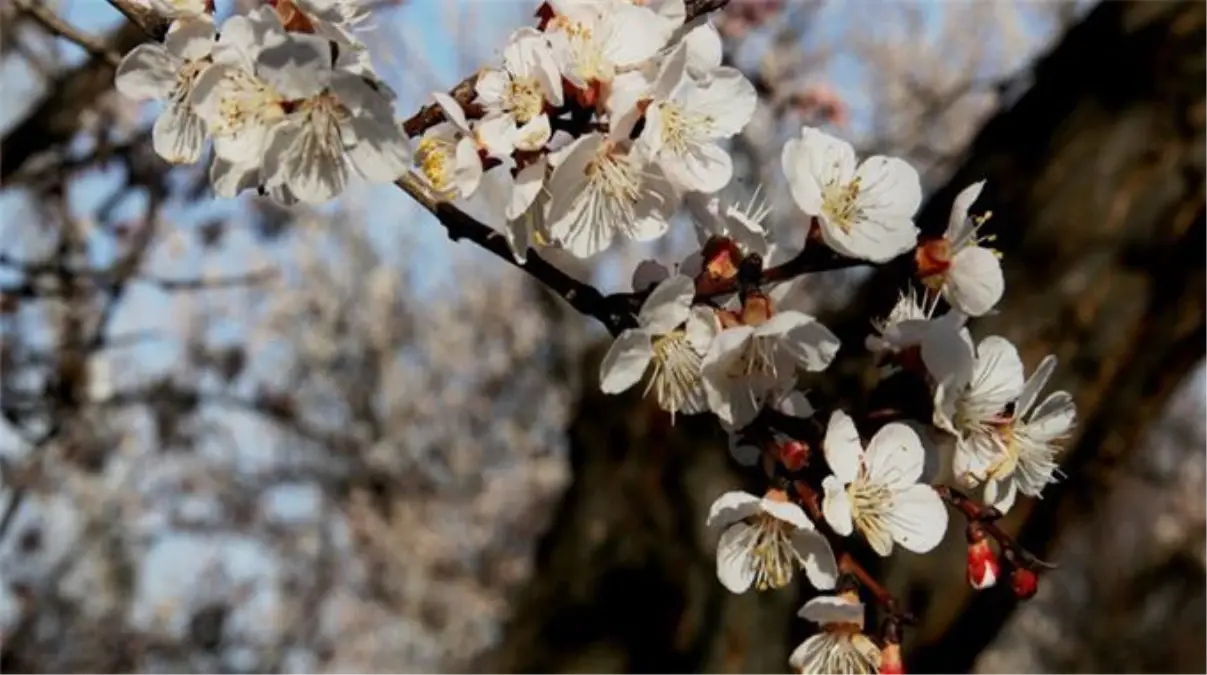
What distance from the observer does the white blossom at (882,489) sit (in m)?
0.67

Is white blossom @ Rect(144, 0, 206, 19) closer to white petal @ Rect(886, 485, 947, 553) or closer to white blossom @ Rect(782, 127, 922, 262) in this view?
white blossom @ Rect(782, 127, 922, 262)

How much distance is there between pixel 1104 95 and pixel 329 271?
20.8ft

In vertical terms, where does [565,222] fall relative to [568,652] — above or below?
above

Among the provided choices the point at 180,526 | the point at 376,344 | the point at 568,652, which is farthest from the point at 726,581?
the point at 376,344

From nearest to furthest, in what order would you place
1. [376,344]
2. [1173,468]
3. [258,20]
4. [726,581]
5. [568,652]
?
[258,20] → [726,581] → [568,652] → [376,344] → [1173,468]

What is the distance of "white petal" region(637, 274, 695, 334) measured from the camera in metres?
0.67

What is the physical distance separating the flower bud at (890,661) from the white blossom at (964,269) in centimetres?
18

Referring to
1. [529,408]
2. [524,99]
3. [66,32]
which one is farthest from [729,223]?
[529,408]

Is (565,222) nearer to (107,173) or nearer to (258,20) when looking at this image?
(258,20)

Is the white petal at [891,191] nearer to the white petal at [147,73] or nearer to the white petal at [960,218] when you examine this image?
the white petal at [960,218]

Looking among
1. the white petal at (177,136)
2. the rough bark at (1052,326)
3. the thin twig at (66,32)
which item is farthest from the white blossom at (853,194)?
the rough bark at (1052,326)

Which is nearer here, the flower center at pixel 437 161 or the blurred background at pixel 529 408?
the flower center at pixel 437 161

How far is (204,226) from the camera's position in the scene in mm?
3350

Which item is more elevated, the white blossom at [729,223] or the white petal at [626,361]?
the white blossom at [729,223]
